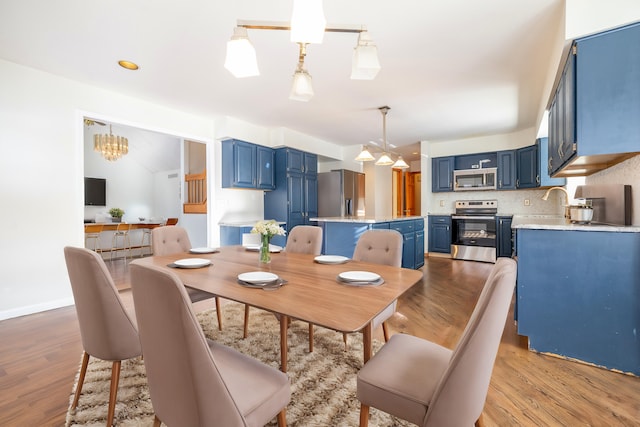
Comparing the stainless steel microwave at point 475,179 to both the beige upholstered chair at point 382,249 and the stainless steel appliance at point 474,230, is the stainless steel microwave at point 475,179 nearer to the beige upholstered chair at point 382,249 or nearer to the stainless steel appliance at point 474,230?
the stainless steel appliance at point 474,230

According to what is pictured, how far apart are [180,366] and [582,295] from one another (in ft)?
7.94

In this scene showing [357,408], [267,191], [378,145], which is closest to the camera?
[357,408]

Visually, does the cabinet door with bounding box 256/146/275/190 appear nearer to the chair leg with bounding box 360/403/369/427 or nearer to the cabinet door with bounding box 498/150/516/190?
the chair leg with bounding box 360/403/369/427

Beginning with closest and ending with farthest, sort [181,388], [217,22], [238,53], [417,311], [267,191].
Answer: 1. [181,388]
2. [238,53]
3. [217,22]
4. [417,311]
5. [267,191]

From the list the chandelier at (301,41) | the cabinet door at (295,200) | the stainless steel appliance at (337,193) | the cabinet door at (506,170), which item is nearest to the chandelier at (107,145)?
the cabinet door at (295,200)

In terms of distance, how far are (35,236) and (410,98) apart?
4477 millimetres

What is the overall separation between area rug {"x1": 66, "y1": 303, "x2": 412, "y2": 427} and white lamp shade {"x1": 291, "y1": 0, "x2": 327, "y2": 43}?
1.70 m

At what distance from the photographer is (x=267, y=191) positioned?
5359mm

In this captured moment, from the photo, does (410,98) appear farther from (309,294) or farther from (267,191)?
(309,294)

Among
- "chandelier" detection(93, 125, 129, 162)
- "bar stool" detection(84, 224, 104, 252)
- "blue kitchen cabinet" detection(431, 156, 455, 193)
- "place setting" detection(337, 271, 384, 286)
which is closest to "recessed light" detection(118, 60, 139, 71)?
"place setting" detection(337, 271, 384, 286)

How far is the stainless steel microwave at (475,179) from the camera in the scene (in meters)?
5.63

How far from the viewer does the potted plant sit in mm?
6383

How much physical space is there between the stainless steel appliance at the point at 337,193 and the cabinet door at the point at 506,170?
9.21 ft

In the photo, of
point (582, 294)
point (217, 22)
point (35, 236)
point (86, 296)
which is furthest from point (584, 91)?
point (35, 236)
